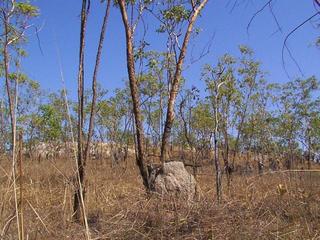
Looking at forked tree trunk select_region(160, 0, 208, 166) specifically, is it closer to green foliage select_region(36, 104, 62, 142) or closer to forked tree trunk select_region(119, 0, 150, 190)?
forked tree trunk select_region(119, 0, 150, 190)

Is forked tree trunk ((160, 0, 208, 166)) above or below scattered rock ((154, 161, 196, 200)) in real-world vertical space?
above

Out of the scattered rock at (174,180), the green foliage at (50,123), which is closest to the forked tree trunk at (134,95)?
the scattered rock at (174,180)

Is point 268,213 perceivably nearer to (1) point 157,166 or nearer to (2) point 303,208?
(2) point 303,208

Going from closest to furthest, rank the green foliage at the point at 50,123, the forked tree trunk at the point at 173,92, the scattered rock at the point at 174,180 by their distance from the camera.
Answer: the scattered rock at the point at 174,180 → the forked tree trunk at the point at 173,92 → the green foliage at the point at 50,123

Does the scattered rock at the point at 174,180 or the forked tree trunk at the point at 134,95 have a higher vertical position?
the forked tree trunk at the point at 134,95

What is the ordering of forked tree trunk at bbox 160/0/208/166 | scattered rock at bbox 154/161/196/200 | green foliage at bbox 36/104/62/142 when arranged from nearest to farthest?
scattered rock at bbox 154/161/196/200 → forked tree trunk at bbox 160/0/208/166 → green foliage at bbox 36/104/62/142

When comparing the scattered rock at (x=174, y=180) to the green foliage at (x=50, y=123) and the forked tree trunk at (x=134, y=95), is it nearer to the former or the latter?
the forked tree trunk at (x=134, y=95)

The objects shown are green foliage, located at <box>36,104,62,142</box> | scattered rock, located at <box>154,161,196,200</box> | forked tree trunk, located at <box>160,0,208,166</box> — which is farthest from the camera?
green foliage, located at <box>36,104,62,142</box>

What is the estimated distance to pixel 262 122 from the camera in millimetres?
23922

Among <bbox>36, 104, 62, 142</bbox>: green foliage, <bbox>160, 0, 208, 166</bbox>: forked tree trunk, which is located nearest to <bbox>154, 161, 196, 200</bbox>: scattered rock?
<bbox>160, 0, 208, 166</bbox>: forked tree trunk

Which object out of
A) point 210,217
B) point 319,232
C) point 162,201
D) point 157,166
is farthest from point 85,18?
point 319,232

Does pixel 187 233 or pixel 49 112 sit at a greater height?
pixel 49 112

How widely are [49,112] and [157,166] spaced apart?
56.2 feet

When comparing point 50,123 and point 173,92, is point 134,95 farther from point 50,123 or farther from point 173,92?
point 50,123
